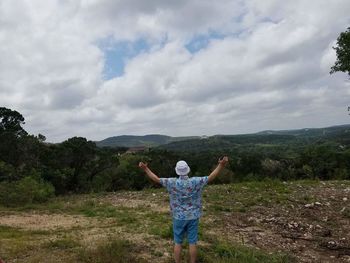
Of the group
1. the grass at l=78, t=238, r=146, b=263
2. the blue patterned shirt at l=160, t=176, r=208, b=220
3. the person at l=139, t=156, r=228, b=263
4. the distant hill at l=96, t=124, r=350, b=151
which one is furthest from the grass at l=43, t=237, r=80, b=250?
the distant hill at l=96, t=124, r=350, b=151

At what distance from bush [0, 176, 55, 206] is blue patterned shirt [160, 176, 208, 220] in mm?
11544

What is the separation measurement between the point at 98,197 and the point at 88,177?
31.0 feet

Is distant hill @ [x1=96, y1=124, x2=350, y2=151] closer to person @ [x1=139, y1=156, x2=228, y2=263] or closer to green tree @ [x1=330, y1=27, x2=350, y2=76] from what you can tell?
green tree @ [x1=330, y1=27, x2=350, y2=76]

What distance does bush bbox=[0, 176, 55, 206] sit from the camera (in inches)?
645

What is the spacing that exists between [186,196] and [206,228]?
3791 millimetres

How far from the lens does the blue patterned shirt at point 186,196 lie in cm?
632

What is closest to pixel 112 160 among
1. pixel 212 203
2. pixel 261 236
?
pixel 212 203

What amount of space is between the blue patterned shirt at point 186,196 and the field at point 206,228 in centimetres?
118

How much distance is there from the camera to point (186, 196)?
20.8 ft

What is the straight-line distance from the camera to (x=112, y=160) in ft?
93.7

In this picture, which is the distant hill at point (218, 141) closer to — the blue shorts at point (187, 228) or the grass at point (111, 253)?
the grass at point (111, 253)

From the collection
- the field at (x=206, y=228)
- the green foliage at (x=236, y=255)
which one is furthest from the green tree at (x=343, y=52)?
the green foliage at (x=236, y=255)

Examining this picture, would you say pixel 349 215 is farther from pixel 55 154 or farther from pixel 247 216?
pixel 55 154

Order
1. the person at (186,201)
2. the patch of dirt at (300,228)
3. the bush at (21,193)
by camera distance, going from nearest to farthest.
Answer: the person at (186,201)
the patch of dirt at (300,228)
the bush at (21,193)
